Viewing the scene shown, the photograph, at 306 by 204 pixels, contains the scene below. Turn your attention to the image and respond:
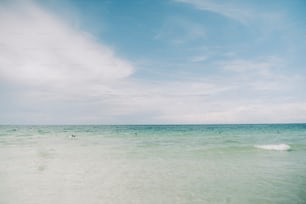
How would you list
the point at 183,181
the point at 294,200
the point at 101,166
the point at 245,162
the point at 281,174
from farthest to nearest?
the point at 245,162 < the point at 101,166 < the point at 281,174 < the point at 183,181 < the point at 294,200

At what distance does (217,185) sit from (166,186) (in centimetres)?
216

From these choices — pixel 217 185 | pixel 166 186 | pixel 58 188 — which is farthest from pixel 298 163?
pixel 58 188

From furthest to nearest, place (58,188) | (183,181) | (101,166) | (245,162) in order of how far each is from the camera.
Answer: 1. (245,162)
2. (101,166)
3. (183,181)
4. (58,188)

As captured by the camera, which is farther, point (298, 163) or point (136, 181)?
point (298, 163)

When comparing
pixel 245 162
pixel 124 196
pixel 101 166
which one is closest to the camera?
pixel 124 196

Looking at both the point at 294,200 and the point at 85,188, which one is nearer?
the point at 294,200

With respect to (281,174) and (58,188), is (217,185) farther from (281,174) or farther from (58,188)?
(58,188)

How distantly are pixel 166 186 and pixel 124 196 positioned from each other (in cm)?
196

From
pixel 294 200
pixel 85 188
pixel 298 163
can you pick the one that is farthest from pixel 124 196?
pixel 298 163

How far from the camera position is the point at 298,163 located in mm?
15500

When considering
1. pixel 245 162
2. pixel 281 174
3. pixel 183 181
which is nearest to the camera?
pixel 183 181

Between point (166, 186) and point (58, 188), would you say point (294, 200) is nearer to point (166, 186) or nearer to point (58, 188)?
point (166, 186)

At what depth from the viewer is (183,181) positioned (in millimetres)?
11266

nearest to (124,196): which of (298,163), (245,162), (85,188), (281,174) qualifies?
(85,188)
